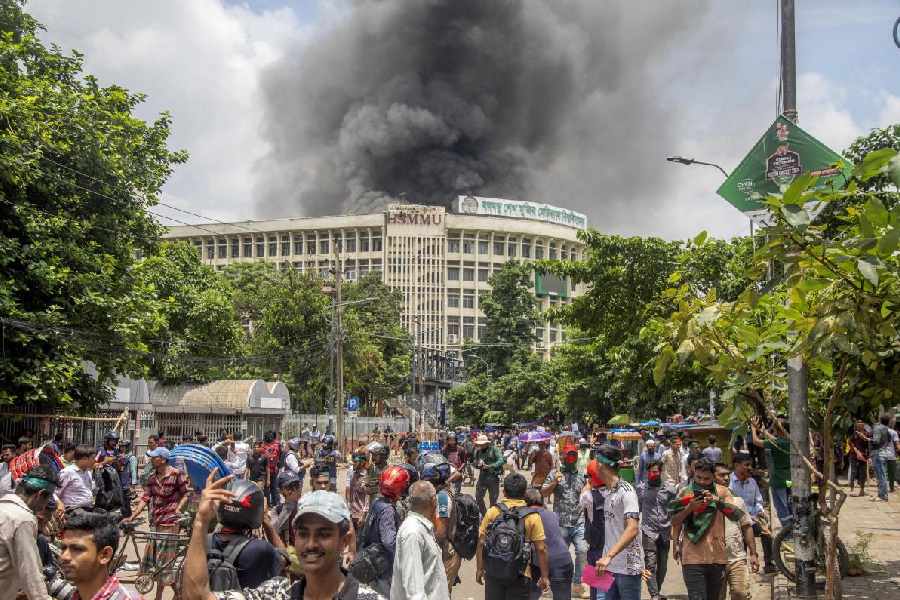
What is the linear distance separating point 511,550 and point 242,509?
2.50 meters

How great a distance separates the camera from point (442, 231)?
305 ft

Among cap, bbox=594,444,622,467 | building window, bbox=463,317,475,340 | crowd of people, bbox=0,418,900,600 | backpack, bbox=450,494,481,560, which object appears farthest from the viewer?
building window, bbox=463,317,475,340

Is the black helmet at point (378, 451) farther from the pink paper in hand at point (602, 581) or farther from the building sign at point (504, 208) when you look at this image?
the building sign at point (504, 208)

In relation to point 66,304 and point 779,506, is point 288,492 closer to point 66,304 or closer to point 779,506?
point 779,506

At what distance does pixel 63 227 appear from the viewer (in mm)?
20734

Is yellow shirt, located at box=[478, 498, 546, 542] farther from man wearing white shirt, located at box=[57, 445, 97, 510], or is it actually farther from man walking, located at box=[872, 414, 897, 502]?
man walking, located at box=[872, 414, 897, 502]

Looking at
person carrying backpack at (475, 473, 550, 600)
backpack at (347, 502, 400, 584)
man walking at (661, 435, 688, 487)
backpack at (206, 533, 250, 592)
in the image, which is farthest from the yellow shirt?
man walking at (661, 435, 688, 487)

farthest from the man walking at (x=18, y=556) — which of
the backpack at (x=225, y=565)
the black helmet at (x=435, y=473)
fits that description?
the black helmet at (x=435, y=473)

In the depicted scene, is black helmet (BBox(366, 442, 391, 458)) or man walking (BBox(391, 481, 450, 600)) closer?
man walking (BBox(391, 481, 450, 600))

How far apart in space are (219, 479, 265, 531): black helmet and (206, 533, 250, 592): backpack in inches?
3.0

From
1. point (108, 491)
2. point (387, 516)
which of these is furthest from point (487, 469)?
point (387, 516)

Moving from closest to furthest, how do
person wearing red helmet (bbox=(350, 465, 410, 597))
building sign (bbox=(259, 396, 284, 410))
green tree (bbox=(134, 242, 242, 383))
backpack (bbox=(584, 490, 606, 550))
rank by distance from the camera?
person wearing red helmet (bbox=(350, 465, 410, 597)), backpack (bbox=(584, 490, 606, 550)), building sign (bbox=(259, 396, 284, 410)), green tree (bbox=(134, 242, 242, 383))

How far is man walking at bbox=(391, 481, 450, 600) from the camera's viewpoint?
14.3 feet

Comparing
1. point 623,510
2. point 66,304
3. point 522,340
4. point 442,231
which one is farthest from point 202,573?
point 442,231
